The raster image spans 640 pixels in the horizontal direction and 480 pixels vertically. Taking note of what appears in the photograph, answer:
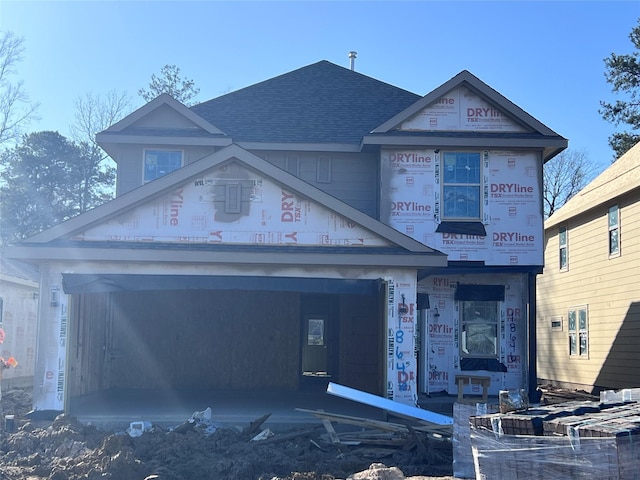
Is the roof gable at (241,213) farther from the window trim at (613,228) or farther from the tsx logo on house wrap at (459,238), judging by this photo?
the window trim at (613,228)

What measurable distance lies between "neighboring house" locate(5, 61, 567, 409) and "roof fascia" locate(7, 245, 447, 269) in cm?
3

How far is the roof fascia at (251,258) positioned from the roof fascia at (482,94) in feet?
14.6

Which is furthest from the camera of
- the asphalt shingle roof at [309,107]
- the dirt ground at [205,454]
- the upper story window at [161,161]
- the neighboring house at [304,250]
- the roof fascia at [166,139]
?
the asphalt shingle roof at [309,107]

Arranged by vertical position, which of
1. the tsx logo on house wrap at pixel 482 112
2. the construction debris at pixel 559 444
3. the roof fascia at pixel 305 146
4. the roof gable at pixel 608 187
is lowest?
the construction debris at pixel 559 444

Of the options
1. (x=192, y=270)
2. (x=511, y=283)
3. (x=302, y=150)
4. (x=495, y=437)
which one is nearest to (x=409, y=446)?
(x=495, y=437)

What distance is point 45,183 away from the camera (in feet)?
123

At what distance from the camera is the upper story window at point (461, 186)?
16250 millimetres

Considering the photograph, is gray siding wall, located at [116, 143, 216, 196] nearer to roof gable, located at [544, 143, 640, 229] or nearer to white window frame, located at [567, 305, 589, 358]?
roof gable, located at [544, 143, 640, 229]

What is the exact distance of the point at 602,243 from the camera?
61.7ft

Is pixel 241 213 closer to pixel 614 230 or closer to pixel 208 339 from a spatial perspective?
pixel 208 339

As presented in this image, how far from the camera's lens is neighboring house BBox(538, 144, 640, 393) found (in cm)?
1700

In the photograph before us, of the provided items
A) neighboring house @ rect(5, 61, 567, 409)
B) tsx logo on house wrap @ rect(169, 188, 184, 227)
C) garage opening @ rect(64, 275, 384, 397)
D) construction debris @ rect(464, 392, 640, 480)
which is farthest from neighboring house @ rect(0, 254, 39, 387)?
construction debris @ rect(464, 392, 640, 480)

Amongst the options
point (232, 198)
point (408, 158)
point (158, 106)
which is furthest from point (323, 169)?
point (232, 198)

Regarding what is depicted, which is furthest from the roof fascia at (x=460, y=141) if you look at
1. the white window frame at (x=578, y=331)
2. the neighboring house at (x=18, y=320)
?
the neighboring house at (x=18, y=320)
